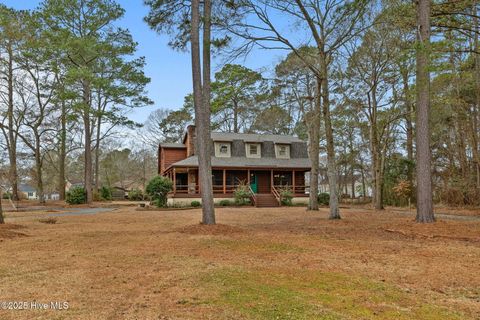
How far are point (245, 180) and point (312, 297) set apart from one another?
23447mm

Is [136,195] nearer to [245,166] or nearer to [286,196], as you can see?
[245,166]

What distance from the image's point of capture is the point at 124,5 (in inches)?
1017

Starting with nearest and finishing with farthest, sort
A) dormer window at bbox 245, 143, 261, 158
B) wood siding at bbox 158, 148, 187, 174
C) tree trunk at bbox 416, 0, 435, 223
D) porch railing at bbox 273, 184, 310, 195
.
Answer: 1. tree trunk at bbox 416, 0, 435, 223
2. porch railing at bbox 273, 184, 310, 195
3. dormer window at bbox 245, 143, 261, 158
4. wood siding at bbox 158, 148, 187, 174

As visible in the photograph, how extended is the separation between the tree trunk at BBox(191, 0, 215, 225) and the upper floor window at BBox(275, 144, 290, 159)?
1893 centimetres

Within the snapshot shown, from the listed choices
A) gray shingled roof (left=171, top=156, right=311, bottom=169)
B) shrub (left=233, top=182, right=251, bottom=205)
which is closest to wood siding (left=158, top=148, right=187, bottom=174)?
gray shingled roof (left=171, top=156, right=311, bottom=169)

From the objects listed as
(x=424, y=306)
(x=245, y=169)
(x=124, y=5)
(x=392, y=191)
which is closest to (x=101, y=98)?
(x=124, y=5)

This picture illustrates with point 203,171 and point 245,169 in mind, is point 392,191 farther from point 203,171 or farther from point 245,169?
point 203,171

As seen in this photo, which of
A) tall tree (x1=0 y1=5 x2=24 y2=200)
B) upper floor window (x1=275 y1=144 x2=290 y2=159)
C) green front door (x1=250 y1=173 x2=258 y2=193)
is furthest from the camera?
upper floor window (x1=275 y1=144 x2=290 y2=159)

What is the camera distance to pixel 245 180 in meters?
27.2

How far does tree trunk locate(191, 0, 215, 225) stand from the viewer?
33.6ft

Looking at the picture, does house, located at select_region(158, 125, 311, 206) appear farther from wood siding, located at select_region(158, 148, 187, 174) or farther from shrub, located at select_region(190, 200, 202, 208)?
shrub, located at select_region(190, 200, 202, 208)

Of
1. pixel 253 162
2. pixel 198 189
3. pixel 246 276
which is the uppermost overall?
pixel 253 162

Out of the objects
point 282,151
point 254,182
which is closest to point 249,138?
point 282,151

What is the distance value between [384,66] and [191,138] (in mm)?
15994
